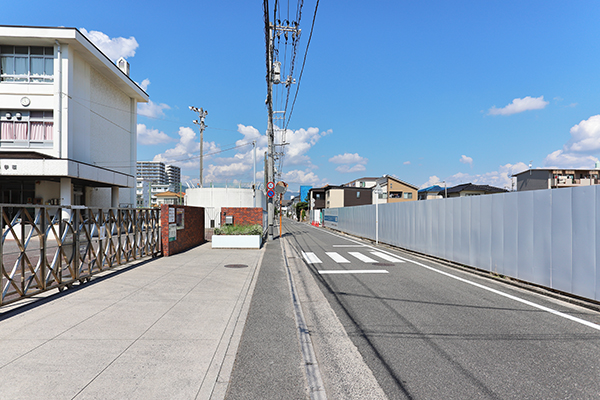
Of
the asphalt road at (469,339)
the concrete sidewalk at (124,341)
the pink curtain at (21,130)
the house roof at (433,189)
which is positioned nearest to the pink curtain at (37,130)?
the pink curtain at (21,130)

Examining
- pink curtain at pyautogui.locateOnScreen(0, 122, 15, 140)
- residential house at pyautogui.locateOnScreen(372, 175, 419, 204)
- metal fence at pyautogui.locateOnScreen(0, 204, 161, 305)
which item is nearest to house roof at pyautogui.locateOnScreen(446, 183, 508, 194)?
residential house at pyautogui.locateOnScreen(372, 175, 419, 204)

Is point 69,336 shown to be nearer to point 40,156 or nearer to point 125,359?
point 125,359

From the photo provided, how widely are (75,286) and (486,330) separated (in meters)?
8.75

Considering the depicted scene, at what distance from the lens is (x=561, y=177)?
5006cm

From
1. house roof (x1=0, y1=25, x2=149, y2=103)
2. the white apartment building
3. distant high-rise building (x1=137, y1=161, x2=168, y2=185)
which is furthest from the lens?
distant high-rise building (x1=137, y1=161, x2=168, y2=185)

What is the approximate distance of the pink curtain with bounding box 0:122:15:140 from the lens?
24219mm

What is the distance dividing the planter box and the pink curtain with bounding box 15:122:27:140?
18508mm

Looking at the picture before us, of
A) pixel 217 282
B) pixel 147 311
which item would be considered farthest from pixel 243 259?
pixel 147 311

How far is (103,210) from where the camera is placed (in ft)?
30.6

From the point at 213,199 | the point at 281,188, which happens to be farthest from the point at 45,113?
the point at 281,188

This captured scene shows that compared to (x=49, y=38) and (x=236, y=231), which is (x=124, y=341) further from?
(x=49, y=38)

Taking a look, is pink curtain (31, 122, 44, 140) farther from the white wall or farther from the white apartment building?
the white wall

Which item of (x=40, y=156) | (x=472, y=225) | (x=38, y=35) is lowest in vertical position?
(x=472, y=225)

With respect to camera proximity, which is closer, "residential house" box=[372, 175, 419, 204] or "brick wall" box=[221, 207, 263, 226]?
"brick wall" box=[221, 207, 263, 226]
